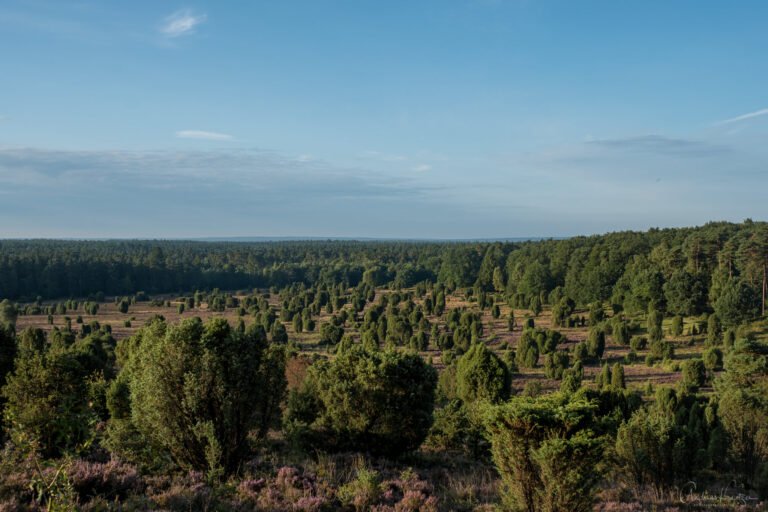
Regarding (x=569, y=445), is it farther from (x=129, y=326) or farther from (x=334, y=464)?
(x=129, y=326)

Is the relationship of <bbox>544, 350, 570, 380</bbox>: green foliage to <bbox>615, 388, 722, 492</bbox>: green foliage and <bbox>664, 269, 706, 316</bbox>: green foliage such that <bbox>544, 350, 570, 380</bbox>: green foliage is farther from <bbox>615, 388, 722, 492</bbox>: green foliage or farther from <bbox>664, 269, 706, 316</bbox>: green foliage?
<bbox>664, 269, 706, 316</bbox>: green foliage

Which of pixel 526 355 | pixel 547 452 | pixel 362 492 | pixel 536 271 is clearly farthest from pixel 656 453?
pixel 536 271

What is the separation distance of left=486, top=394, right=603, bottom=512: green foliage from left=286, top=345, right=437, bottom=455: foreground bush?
7.58 m

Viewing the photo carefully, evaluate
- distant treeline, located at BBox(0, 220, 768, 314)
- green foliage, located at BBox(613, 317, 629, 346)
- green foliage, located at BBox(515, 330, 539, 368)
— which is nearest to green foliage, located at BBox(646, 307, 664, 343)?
green foliage, located at BBox(613, 317, 629, 346)

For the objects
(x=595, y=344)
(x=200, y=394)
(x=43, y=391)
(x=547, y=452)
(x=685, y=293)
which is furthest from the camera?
(x=685, y=293)

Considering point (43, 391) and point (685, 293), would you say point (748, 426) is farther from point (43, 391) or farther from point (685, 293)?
point (685, 293)

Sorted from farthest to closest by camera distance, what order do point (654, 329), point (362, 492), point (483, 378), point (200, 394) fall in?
point (654, 329) → point (483, 378) → point (200, 394) → point (362, 492)

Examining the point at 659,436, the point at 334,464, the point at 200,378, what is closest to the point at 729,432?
the point at 659,436

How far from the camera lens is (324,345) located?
68.1 meters

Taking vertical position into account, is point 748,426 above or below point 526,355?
above

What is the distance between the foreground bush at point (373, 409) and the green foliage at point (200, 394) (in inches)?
192

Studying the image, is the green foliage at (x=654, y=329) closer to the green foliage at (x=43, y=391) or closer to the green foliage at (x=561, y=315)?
the green foliage at (x=561, y=315)

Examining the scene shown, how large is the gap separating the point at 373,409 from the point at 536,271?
88.0m

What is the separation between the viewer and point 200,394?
481 inches
